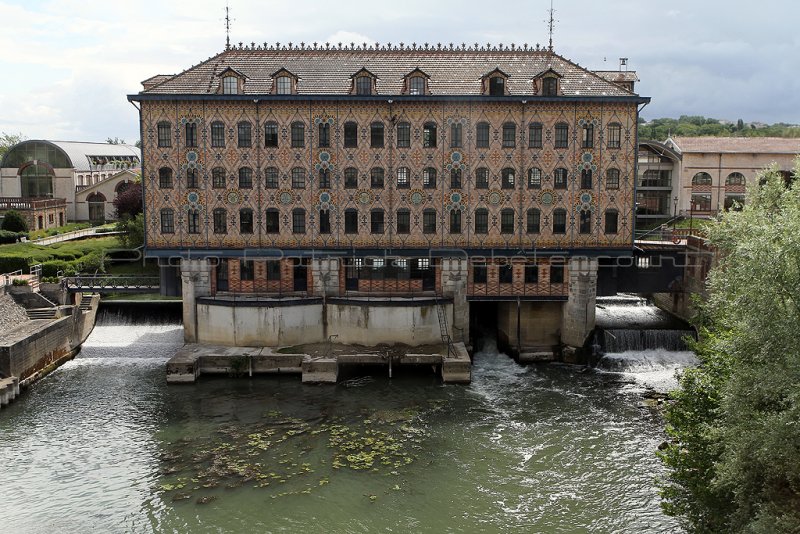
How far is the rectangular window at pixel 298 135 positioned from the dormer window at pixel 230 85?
3932 mm

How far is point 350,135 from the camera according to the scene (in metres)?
47.7

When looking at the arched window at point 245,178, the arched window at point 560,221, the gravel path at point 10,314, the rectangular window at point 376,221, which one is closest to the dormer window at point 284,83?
the arched window at point 245,178

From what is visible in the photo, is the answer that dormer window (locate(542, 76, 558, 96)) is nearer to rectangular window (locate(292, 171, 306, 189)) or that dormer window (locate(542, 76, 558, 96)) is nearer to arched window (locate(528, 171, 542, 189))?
arched window (locate(528, 171, 542, 189))

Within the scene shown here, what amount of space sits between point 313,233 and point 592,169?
680 inches

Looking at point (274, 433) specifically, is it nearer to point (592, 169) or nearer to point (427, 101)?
point (427, 101)

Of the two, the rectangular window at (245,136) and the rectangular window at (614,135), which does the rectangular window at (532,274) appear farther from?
the rectangular window at (245,136)

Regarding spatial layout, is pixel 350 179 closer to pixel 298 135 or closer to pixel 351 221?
pixel 351 221

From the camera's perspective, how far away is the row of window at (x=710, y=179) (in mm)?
68375

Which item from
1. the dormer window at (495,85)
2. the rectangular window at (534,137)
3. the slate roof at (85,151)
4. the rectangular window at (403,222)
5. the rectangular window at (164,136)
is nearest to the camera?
the dormer window at (495,85)

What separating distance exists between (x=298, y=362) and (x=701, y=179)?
→ 42.1 m

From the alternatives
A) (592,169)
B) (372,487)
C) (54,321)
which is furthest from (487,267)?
(54,321)

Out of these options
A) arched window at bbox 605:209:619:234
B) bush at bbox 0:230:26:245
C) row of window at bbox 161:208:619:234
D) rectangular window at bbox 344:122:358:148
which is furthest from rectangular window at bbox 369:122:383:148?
bush at bbox 0:230:26:245

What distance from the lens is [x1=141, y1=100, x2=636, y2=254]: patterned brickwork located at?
4734 centimetres

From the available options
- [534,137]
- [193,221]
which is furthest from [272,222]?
[534,137]
